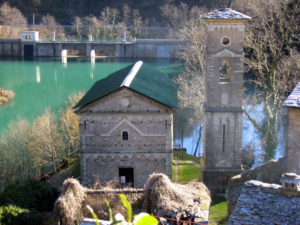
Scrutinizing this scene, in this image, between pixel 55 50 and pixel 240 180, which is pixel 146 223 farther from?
pixel 55 50

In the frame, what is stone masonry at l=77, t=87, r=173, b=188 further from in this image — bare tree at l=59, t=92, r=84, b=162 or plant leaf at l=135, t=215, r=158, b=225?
plant leaf at l=135, t=215, r=158, b=225

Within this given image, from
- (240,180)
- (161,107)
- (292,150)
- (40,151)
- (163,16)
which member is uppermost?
(163,16)

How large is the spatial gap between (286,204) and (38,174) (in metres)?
23.6

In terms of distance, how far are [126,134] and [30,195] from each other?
6.01 metres

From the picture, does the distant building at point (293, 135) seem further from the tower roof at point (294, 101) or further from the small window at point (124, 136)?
the small window at point (124, 136)

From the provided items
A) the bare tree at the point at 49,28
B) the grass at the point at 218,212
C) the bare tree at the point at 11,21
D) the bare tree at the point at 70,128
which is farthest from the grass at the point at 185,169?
the bare tree at the point at 11,21

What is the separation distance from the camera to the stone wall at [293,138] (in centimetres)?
1815

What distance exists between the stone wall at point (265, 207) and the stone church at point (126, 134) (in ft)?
26.8

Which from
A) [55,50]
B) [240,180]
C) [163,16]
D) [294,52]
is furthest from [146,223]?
[163,16]

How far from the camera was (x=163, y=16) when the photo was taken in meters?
103

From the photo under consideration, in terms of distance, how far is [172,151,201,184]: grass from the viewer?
23391 millimetres

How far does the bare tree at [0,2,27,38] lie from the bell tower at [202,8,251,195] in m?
81.4

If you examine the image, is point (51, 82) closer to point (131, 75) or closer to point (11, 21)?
point (131, 75)

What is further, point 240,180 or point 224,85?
point 224,85
